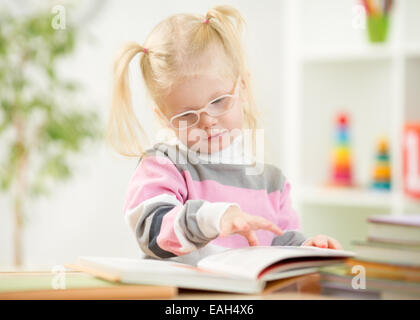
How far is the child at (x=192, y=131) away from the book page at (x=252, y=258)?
0.15 feet

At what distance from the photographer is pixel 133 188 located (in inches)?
27.5

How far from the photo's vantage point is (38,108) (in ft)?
7.39

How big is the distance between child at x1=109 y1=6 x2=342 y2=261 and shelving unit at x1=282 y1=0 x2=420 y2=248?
4.49 ft

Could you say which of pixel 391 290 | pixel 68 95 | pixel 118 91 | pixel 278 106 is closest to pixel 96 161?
pixel 68 95

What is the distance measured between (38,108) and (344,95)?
3.94 feet

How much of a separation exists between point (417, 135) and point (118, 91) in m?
1.45

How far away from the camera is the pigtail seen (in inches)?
28.3

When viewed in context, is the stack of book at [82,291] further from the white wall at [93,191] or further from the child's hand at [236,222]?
the white wall at [93,191]

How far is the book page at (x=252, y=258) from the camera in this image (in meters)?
0.53

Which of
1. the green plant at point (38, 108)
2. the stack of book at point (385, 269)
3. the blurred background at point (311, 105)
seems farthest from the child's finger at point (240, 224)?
the green plant at point (38, 108)

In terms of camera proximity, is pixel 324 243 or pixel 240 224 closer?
pixel 240 224

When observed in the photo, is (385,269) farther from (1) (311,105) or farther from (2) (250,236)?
(1) (311,105)

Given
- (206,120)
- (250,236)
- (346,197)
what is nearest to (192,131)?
(206,120)
